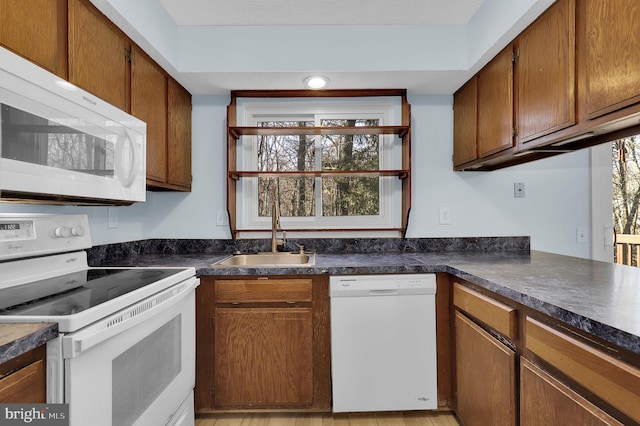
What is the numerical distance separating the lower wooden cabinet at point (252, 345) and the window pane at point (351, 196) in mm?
802

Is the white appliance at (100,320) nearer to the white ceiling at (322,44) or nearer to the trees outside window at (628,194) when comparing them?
the white ceiling at (322,44)

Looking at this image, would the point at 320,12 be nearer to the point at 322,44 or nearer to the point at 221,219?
the point at 322,44

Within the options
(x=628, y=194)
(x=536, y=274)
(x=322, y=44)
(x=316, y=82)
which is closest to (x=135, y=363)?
(x=536, y=274)

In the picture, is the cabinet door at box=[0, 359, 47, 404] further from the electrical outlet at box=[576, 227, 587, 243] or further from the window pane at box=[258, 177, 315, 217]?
the electrical outlet at box=[576, 227, 587, 243]

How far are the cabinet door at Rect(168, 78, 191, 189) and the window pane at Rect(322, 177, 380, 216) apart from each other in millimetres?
987

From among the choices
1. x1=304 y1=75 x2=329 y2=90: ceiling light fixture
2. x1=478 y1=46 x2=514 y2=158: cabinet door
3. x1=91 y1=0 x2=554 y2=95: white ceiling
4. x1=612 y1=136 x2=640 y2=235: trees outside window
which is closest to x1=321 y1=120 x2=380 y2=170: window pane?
x1=304 y1=75 x2=329 y2=90: ceiling light fixture

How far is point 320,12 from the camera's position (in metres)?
1.92

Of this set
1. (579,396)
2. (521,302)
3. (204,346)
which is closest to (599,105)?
(521,302)

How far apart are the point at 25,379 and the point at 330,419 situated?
1.50 metres

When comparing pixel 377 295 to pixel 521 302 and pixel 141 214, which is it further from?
pixel 141 214

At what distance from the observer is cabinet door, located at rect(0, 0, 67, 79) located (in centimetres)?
102

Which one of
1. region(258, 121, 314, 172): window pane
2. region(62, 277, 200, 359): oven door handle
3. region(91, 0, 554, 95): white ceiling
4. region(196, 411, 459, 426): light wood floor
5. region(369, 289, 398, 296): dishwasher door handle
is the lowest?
region(196, 411, 459, 426): light wood floor

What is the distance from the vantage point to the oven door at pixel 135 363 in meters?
0.89

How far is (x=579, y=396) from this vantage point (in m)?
0.90
